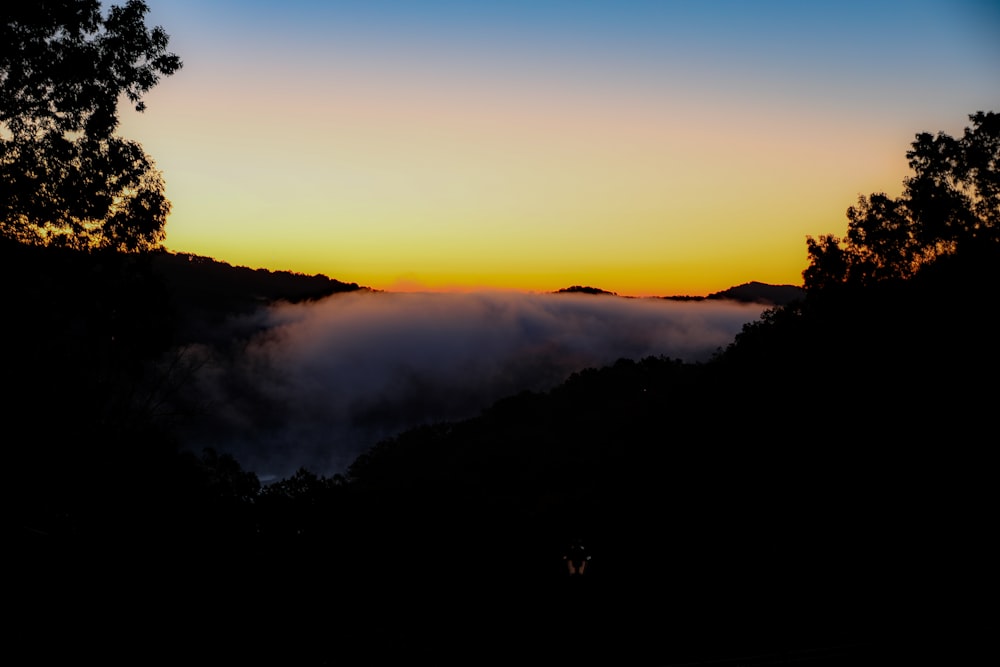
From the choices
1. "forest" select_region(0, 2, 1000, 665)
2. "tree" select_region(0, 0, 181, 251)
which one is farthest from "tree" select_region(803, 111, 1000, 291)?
"tree" select_region(0, 0, 181, 251)

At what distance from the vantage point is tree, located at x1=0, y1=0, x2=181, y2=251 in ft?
42.0

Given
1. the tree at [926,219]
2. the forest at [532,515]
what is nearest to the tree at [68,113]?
the forest at [532,515]

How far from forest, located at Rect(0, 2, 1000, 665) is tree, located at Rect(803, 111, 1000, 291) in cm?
8

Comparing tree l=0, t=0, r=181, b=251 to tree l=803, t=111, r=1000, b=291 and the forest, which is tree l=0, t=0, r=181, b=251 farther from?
tree l=803, t=111, r=1000, b=291

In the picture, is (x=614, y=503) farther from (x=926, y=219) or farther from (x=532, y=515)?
(x=926, y=219)

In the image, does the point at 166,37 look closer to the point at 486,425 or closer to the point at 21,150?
the point at 21,150

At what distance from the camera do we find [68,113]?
539 inches

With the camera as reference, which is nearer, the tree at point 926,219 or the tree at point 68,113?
the tree at point 68,113

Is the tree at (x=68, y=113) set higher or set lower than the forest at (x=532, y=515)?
higher

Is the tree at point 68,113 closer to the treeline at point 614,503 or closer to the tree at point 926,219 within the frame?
the treeline at point 614,503

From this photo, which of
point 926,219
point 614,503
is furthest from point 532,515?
point 926,219

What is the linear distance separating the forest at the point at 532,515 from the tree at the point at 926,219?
0.08 meters

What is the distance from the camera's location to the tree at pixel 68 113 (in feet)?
42.0

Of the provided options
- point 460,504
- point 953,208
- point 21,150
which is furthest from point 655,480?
point 21,150
